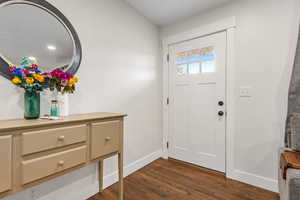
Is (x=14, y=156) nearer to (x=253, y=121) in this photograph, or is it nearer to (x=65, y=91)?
(x=65, y=91)

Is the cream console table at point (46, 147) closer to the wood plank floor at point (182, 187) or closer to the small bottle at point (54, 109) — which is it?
the small bottle at point (54, 109)

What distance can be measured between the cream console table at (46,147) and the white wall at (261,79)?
1.63 m

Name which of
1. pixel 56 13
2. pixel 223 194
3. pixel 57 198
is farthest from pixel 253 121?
pixel 56 13

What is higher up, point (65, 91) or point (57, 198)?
point (65, 91)

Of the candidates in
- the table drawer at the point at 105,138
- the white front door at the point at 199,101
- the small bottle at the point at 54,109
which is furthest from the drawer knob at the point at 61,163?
the white front door at the point at 199,101

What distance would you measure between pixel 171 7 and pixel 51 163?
2205 millimetres

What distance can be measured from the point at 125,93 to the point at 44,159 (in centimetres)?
117

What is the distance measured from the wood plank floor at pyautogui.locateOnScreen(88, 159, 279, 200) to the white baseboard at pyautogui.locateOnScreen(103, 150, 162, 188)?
0.18ft

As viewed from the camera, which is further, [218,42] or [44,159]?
[218,42]

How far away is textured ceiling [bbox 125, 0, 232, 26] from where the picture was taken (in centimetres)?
190

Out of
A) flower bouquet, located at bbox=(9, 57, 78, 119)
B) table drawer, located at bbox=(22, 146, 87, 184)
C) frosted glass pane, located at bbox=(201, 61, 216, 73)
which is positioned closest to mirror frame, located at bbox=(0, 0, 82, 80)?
flower bouquet, located at bbox=(9, 57, 78, 119)

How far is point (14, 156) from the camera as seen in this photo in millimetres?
820

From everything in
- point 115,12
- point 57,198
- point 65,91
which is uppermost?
point 115,12

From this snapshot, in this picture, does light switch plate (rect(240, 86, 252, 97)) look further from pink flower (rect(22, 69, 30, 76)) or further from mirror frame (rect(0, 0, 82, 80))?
pink flower (rect(22, 69, 30, 76))
